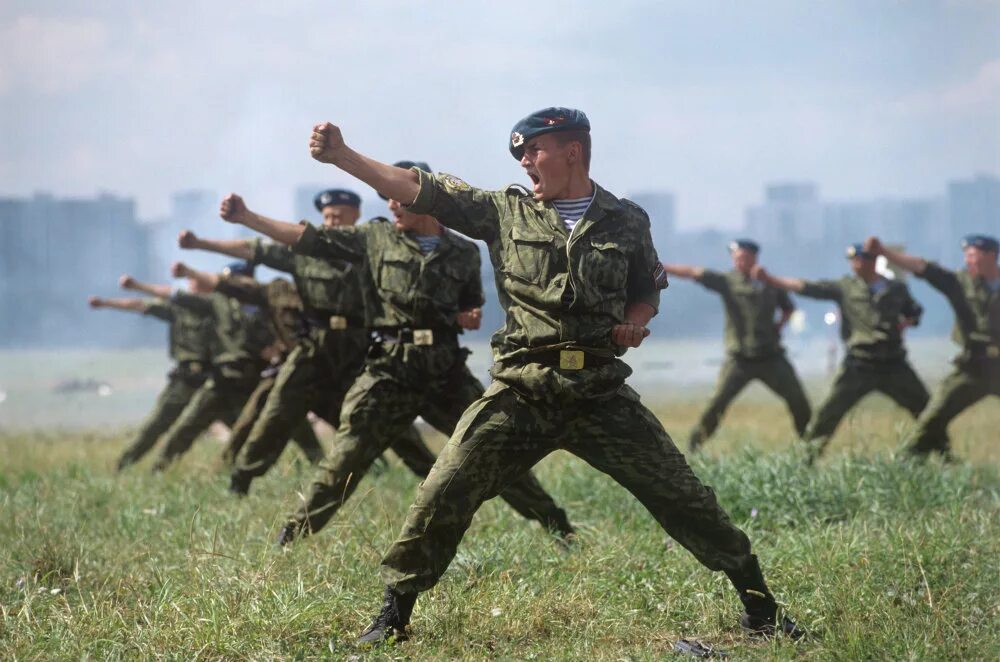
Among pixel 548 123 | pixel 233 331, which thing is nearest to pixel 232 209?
pixel 548 123

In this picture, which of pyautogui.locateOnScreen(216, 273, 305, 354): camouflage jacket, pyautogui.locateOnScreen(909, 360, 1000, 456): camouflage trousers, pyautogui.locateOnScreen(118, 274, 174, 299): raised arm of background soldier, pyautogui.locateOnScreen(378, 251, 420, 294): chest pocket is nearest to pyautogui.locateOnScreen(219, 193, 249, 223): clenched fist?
pyautogui.locateOnScreen(378, 251, 420, 294): chest pocket

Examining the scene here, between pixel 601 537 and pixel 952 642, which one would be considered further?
pixel 601 537

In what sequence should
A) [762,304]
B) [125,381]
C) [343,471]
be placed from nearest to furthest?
[343,471]
[762,304]
[125,381]

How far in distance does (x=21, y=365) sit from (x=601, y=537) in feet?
81.2

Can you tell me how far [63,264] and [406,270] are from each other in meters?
25.8

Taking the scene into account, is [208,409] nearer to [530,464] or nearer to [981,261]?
[981,261]

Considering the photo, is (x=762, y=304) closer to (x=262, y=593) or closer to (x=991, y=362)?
(x=991, y=362)

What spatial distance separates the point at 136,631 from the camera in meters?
4.81

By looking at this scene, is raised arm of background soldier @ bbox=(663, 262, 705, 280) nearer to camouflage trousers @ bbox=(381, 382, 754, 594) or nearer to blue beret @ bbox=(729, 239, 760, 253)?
blue beret @ bbox=(729, 239, 760, 253)

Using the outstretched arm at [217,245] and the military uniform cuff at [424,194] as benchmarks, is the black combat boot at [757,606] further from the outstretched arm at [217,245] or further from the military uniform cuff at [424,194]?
the outstretched arm at [217,245]

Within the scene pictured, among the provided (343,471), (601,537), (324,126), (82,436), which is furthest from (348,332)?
(82,436)

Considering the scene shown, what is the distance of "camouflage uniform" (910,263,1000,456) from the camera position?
945 centimetres

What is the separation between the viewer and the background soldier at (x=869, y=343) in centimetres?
1031

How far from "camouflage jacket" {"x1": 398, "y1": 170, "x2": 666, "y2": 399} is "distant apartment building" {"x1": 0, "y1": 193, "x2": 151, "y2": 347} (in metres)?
24.9
